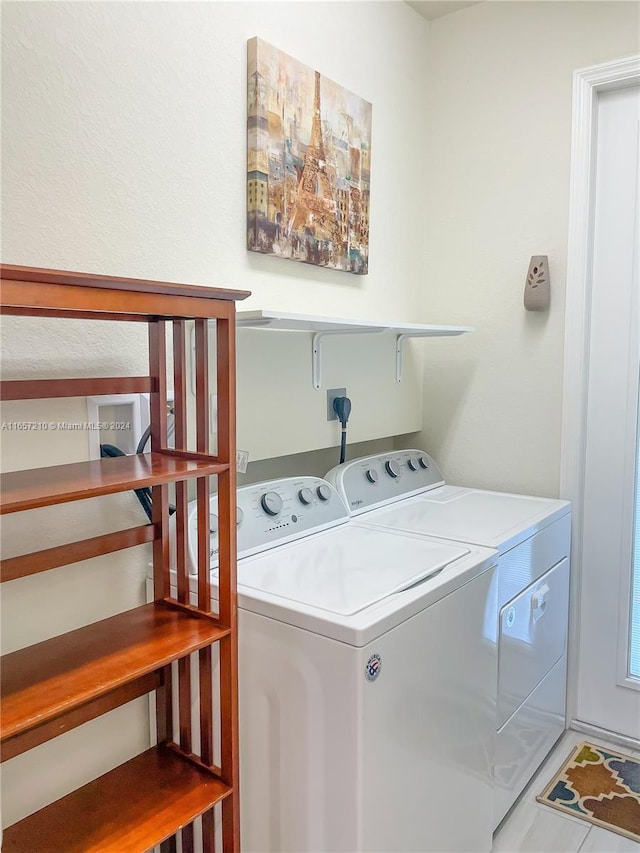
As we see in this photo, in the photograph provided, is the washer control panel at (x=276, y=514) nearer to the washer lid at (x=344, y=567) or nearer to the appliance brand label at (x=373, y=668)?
the washer lid at (x=344, y=567)

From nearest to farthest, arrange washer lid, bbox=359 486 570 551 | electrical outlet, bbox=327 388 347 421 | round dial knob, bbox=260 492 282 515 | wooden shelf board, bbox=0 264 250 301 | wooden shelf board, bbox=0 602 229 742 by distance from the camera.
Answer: wooden shelf board, bbox=0 264 250 301, wooden shelf board, bbox=0 602 229 742, round dial knob, bbox=260 492 282 515, washer lid, bbox=359 486 570 551, electrical outlet, bbox=327 388 347 421

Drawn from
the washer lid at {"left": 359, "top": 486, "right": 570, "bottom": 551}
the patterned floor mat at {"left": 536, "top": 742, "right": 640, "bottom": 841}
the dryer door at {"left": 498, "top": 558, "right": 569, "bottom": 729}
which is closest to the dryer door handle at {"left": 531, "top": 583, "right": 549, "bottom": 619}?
the dryer door at {"left": 498, "top": 558, "right": 569, "bottom": 729}

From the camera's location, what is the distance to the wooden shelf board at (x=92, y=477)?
3.10ft

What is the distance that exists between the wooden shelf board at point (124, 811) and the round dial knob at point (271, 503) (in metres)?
0.60

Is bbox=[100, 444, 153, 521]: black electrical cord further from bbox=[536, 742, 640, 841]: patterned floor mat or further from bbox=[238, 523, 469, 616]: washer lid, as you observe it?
bbox=[536, 742, 640, 841]: patterned floor mat

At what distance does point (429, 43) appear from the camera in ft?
8.06

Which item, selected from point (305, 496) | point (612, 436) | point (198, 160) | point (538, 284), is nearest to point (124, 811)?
point (305, 496)

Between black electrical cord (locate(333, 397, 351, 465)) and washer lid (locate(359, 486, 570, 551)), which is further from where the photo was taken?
black electrical cord (locate(333, 397, 351, 465))

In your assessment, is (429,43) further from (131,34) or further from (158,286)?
(158,286)

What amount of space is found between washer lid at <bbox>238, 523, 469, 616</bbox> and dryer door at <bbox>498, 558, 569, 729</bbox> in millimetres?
317

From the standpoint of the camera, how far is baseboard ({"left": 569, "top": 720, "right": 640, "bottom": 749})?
2.19 m

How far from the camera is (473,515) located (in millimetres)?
1989

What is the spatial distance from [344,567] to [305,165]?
3.79 feet

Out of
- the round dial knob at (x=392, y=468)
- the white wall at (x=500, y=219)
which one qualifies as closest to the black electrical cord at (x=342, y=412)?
the round dial knob at (x=392, y=468)
